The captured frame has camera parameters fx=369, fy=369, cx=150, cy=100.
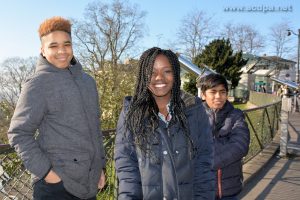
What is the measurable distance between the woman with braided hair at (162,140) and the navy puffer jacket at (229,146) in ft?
2.70

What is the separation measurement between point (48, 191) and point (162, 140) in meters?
0.83

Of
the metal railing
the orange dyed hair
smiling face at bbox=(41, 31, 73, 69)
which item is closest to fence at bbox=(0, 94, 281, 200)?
smiling face at bbox=(41, 31, 73, 69)

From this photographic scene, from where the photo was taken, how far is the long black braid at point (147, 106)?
1997mm

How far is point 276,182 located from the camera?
6.63m

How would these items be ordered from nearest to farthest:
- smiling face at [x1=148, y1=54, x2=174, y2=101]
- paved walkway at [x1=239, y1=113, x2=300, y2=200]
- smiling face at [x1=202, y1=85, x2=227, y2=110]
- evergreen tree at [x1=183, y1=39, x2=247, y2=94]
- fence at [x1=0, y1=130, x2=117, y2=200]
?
smiling face at [x1=148, y1=54, x2=174, y2=101], fence at [x1=0, y1=130, x2=117, y2=200], smiling face at [x1=202, y1=85, x2=227, y2=110], paved walkway at [x1=239, y1=113, x2=300, y2=200], evergreen tree at [x1=183, y1=39, x2=247, y2=94]

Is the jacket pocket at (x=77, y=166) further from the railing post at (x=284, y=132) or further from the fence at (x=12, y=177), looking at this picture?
the railing post at (x=284, y=132)

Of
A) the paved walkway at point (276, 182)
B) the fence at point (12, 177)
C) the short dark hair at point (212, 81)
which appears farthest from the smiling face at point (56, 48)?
the paved walkway at point (276, 182)

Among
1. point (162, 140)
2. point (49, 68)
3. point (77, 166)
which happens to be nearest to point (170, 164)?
point (162, 140)

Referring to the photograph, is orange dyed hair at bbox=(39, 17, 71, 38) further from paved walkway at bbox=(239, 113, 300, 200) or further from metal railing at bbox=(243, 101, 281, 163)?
metal railing at bbox=(243, 101, 281, 163)

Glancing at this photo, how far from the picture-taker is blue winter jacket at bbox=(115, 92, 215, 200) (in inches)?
76.6

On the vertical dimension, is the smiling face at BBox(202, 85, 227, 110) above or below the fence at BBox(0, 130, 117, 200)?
above

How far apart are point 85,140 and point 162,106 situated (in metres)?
0.59

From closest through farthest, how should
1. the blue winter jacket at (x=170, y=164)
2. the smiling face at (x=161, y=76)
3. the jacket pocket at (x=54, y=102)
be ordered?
the blue winter jacket at (x=170, y=164), the smiling face at (x=161, y=76), the jacket pocket at (x=54, y=102)

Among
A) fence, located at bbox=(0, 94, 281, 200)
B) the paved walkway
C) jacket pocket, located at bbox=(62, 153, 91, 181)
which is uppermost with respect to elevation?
jacket pocket, located at bbox=(62, 153, 91, 181)
